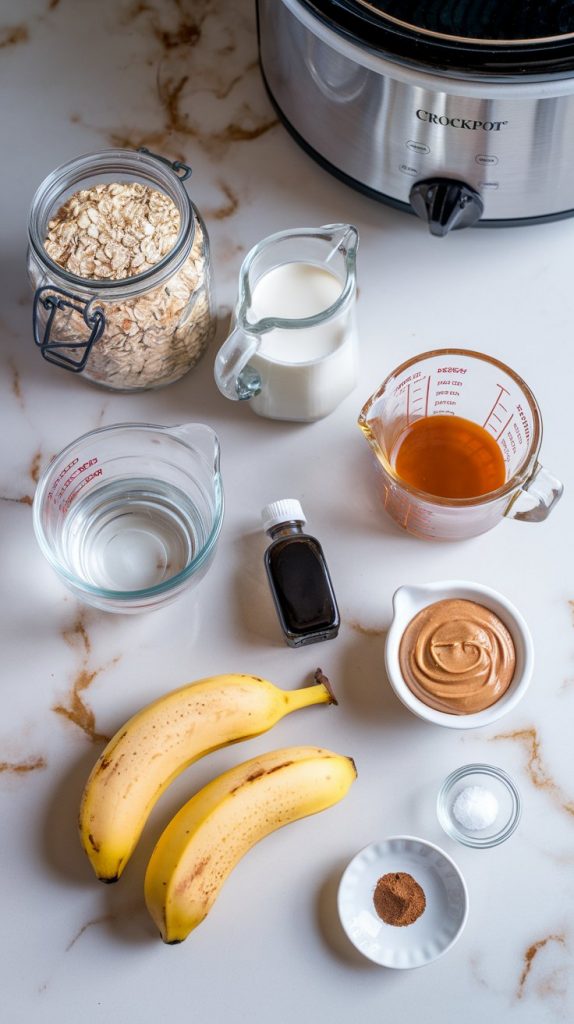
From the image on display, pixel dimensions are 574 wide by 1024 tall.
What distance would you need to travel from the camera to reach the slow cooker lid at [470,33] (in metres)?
0.90

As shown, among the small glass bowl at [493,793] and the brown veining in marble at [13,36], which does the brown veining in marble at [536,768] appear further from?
the brown veining in marble at [13,36]

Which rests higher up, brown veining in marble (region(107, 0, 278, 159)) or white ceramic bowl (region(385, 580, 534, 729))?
brown veining in marble (region(107, 0, 278, 159))

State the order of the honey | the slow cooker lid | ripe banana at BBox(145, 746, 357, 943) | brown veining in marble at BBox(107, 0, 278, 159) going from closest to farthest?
the slow cooker lid
ripe banana at BBox(145, 746, 357, 943)
the honey
brown veining in marble at BBox(107, 0, 278, 159)

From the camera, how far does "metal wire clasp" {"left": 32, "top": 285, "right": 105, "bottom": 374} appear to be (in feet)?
3.37

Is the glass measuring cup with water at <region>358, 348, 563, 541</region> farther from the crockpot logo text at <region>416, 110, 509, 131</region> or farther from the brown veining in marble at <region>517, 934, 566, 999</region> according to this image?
the brown veining in marble at <region>517, 934, 566, 999</region>

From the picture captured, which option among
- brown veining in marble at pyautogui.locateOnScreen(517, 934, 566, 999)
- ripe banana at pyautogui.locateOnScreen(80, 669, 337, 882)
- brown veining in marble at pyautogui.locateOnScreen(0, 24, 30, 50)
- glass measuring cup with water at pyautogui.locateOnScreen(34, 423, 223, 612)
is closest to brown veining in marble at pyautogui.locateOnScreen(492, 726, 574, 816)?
brown veining in marble at pyautogui.locateOnScreen(517, 934, 566, 999)

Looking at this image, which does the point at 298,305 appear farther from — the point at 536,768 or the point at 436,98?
the point at 536,768

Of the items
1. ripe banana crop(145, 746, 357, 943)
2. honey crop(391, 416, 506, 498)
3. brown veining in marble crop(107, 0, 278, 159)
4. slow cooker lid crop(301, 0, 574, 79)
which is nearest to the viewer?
slow cooker lid crop(301, 0, 574, 79)

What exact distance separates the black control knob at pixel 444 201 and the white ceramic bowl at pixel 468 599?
0.35 metres

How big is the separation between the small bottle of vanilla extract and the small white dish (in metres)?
0.21

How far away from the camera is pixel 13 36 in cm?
130

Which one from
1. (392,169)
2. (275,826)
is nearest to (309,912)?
(275,826)

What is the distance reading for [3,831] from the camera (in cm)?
107

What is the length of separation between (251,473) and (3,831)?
1.42 feet
